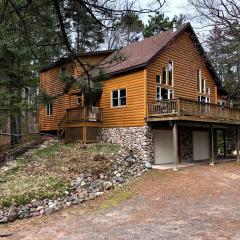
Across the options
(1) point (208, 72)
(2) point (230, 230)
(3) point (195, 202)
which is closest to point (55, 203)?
(3) point (195, 202)

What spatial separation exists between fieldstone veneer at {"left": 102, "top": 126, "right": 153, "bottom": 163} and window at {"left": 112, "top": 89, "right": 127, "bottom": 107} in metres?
1.52

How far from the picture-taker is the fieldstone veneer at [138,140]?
21.2 meters

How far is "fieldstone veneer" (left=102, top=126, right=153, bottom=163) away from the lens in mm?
21203

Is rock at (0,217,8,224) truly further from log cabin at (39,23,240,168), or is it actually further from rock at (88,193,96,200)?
log cabin at (39,23,240,168)

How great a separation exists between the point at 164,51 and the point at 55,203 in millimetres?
12175

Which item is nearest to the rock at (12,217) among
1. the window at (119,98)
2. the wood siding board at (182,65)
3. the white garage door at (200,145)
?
the window at (119,98)

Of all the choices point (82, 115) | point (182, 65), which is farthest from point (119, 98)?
point (182, 65)

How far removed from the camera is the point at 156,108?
834 inches

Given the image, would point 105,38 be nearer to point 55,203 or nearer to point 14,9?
point 14,9

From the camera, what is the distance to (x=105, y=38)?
Answer: 532 centimetres

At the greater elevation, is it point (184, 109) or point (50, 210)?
point (184, 109)

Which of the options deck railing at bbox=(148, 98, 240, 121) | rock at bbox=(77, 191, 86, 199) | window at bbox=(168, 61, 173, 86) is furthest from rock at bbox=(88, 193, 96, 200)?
window at bbox=(168, 61, 173, 86)

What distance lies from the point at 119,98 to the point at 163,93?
2.60 metres

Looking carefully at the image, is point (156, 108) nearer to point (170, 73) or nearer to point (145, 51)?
point (170, 73)
